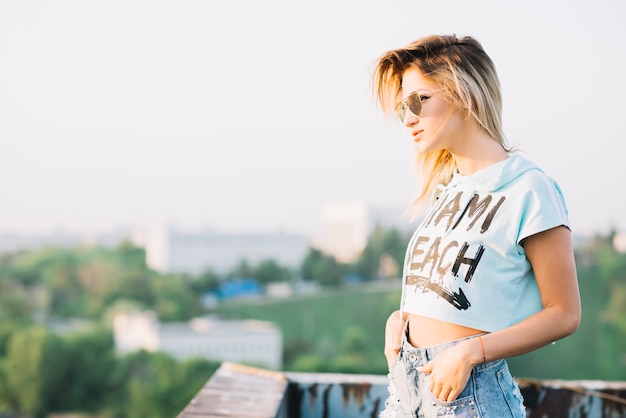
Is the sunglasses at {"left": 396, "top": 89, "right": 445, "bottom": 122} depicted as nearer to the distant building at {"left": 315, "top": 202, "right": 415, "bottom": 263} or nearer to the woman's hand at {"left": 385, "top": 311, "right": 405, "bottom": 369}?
the woman's hand at {"left": 385, "top": 311, "right": 405, "bottom": 369}

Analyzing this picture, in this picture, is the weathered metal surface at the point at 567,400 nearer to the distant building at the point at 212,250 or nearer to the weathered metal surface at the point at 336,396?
the weathered metal surface at the point at 336,396

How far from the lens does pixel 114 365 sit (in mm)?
30078

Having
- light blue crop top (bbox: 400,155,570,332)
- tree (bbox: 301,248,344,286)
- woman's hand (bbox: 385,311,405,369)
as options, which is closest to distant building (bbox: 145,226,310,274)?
tree (bbox: 301,248,344,286)

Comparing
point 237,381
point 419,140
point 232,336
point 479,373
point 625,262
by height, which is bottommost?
point 232,336

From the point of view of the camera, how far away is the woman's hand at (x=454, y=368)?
831 mm

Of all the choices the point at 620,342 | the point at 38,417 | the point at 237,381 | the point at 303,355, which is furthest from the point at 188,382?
the point at 237,381

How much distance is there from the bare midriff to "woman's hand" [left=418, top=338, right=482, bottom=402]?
0.12 feet

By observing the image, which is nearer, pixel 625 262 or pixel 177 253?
pixel 625 262

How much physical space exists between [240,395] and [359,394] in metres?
0.25

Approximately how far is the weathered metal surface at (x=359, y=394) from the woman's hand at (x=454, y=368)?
66cm

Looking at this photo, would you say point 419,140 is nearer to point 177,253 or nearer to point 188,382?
point 188,382

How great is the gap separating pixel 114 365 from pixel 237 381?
30.2 m

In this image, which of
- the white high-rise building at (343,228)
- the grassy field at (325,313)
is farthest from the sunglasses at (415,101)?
the white high-rise building at (343,228)

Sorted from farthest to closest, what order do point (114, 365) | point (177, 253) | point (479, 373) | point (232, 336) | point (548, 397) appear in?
point (177, 253), point (232, 336), point (114, 365), point (548, 397), point (479, 373)
